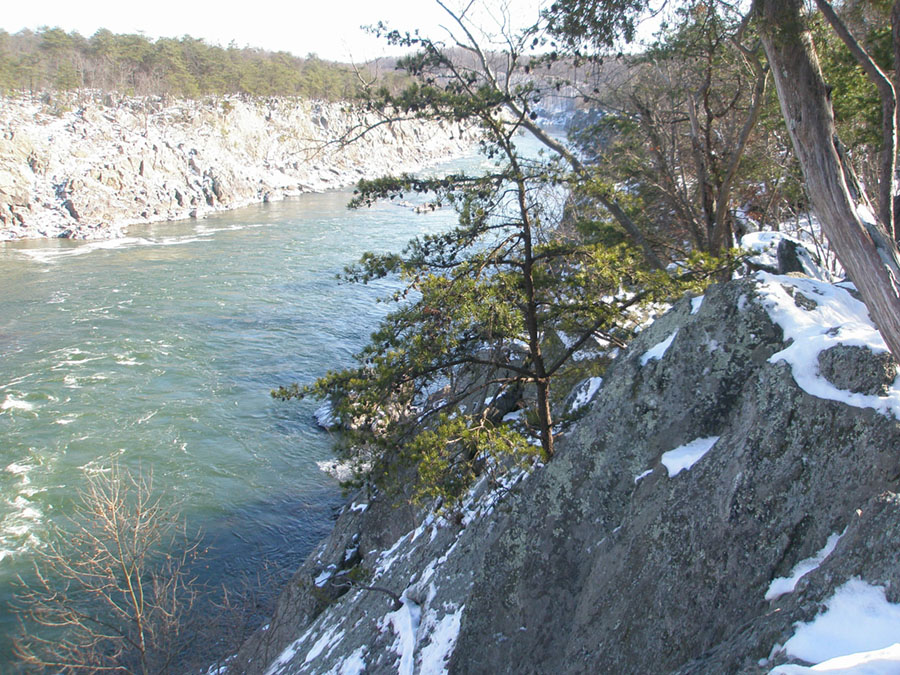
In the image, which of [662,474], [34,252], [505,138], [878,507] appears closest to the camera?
[878,507]

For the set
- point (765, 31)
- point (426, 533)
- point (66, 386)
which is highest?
A: point (765, 31)

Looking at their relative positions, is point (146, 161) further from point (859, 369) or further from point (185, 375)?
point (859, 369)

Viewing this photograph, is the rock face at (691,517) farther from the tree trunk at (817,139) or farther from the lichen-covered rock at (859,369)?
the tree trunk at (817,139)

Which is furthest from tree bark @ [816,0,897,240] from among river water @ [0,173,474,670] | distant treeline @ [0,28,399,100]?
distant treeline @ [0,28,399,100]

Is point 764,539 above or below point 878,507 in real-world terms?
below

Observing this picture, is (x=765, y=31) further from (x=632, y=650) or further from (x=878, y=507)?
(x=632, y=650)

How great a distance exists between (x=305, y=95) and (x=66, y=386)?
6225 cm

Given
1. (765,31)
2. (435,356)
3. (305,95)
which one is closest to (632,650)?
(435,356)

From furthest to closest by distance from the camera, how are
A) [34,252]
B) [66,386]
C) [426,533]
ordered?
1. [34,252]
2. [66,386]
3. [426,533]

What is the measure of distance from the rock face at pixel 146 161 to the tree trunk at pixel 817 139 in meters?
26.2

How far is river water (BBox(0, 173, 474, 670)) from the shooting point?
15117mm

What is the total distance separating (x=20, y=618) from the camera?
11.7 m

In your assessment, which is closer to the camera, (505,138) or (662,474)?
(662,474)

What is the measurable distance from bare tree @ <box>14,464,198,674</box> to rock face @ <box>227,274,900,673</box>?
4.81m
